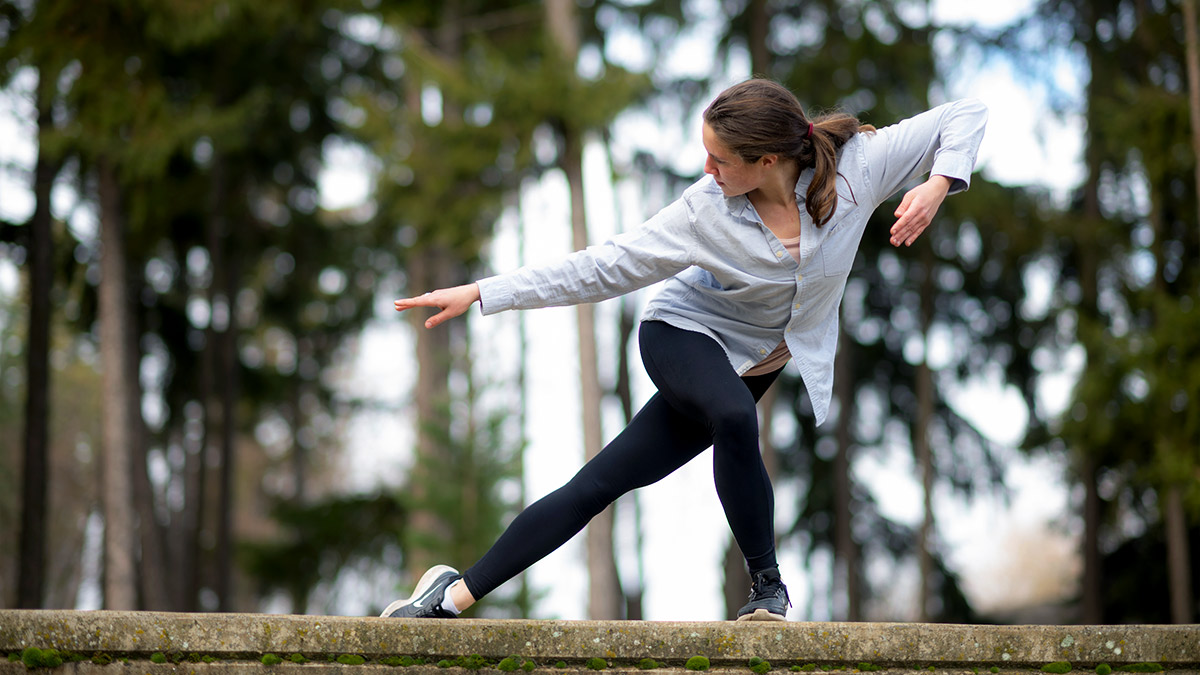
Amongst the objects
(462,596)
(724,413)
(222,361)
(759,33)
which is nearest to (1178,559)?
(759,33)

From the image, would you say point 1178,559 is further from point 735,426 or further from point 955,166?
point 735,426

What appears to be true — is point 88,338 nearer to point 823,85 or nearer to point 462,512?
point 462,512

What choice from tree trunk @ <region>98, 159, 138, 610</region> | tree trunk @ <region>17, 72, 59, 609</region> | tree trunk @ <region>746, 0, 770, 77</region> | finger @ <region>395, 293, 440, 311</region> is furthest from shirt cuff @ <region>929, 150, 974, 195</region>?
tree trunk @ <region>746, 0, 770, 77</region>

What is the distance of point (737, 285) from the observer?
9.63ft

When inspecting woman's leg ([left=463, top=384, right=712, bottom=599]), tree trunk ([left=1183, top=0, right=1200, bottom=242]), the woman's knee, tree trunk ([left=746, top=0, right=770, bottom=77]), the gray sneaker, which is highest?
tree trunk ([left=746, top=0, right=770, bottom=77])

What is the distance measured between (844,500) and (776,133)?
15198 mm

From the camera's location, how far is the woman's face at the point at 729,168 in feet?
9.21

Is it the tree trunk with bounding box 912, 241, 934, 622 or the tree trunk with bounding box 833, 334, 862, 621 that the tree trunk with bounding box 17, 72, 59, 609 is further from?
the tree trunk with bounding box 912, 241, 934, 622

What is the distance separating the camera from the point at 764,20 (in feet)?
52.9

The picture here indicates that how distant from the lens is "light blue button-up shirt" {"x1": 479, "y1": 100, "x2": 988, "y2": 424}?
289 centimetres

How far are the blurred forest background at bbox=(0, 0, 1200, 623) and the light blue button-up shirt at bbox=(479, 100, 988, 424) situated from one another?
325 inches

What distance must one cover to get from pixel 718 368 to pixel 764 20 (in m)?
14.2

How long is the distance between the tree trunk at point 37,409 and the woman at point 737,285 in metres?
9.70

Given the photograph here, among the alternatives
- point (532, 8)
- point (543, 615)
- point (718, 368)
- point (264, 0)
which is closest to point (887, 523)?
point (543, 615)
